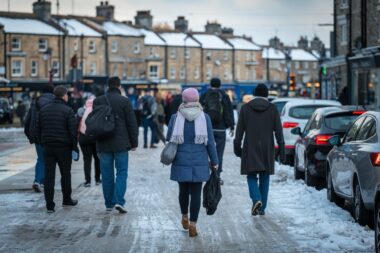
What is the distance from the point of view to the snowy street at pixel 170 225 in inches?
395

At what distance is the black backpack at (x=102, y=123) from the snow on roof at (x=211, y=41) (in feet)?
320

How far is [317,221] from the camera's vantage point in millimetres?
11781

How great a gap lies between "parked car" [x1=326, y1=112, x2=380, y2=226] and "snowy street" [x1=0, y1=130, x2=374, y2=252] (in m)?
0.25

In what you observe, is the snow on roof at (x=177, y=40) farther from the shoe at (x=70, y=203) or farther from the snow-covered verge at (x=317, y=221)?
the shoe at (x=70, y=203)

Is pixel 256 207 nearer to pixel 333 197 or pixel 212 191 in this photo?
pixel 212 191

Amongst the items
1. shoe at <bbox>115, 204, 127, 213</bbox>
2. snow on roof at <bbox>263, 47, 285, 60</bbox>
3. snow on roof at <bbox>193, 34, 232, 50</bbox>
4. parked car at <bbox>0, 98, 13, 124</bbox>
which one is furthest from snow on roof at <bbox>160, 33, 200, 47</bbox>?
shoe at <bbox>115, 204, 127, 213</bbox>

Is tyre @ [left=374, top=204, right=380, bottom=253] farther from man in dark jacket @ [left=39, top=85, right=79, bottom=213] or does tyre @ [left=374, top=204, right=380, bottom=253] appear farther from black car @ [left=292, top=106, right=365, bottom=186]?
black car @ [left=292, top=106, right=365, bottom=186]

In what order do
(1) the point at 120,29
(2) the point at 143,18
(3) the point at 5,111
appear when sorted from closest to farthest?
(3) the point at 5,111, (1) the point at 120,29, (2) the point at 143,18

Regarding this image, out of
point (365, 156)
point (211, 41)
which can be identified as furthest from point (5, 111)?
point (211, 41)

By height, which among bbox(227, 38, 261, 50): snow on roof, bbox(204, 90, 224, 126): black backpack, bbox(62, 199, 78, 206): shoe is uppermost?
bbox(227, 38, 261, 50): snow on roof

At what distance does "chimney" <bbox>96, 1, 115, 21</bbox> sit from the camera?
103062 mm

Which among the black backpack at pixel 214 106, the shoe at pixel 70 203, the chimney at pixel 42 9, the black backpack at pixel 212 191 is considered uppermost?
the chimney at pixel 42 9

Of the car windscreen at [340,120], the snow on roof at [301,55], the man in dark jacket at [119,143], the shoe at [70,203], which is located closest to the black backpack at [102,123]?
the man in dark jacket at [119,143]

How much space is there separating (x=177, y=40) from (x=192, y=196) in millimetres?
97417
